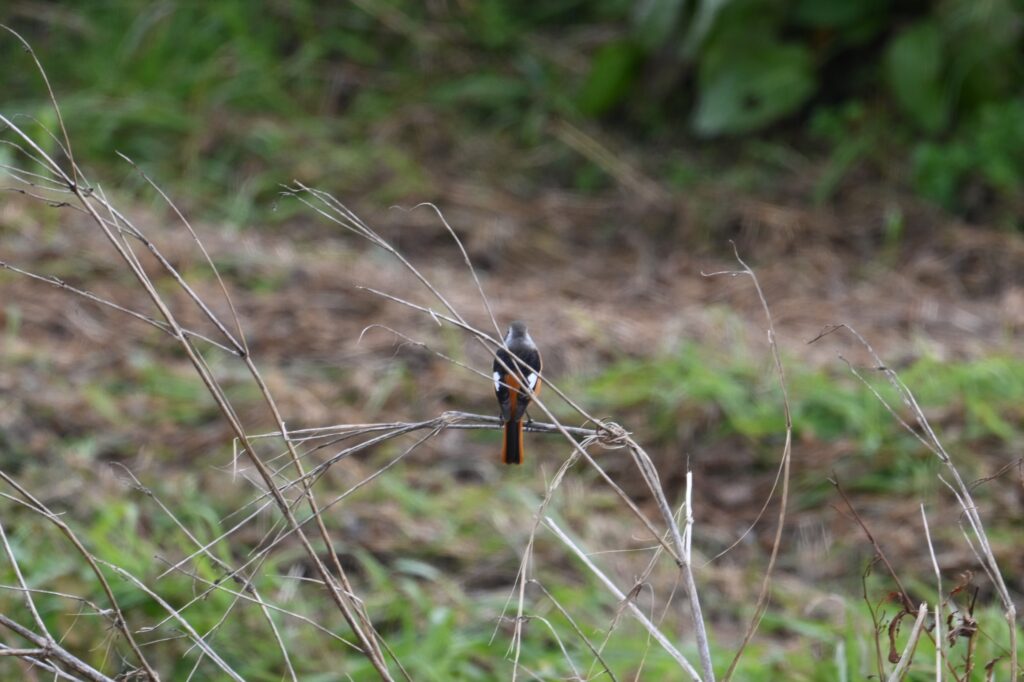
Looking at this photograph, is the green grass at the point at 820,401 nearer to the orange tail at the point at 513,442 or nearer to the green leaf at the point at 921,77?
the green leaf at the point at 921,77

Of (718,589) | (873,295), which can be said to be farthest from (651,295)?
(718,589)

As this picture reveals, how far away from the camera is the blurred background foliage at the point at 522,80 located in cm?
650

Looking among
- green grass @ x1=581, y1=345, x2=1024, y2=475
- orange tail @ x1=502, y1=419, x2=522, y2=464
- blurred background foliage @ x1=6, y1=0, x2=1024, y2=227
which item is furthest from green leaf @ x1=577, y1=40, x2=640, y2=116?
orange tail @ x1=502, y1=419, x2=522, y2=464

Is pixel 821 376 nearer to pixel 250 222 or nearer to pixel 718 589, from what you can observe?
pixel 718 589

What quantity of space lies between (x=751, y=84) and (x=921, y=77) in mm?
921

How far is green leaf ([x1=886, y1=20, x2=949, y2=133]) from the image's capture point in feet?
21.3

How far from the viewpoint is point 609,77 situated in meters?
7.32

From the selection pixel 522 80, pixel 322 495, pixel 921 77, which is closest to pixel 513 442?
pixel 322 495

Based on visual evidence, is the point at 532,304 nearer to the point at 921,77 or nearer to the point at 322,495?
the point at 322,495

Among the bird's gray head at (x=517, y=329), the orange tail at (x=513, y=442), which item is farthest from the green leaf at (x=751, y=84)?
the orange tail at (x=513, y=442)

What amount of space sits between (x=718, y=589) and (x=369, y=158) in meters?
4.08

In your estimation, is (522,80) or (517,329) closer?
(517,329)

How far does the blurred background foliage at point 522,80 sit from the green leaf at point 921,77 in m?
0.01

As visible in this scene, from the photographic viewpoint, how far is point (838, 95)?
713 centimetres
